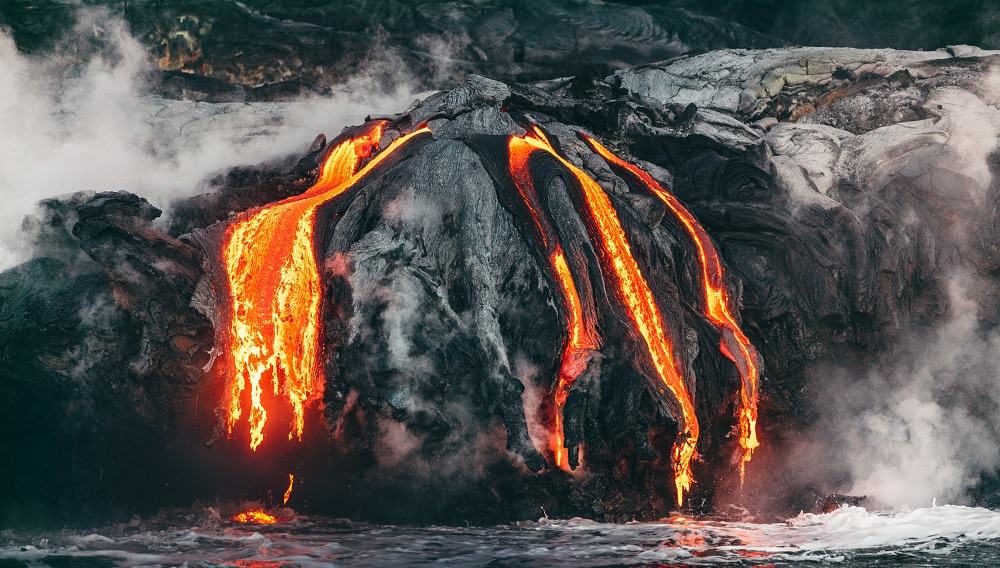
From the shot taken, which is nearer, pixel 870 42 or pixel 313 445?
pixel 313 445

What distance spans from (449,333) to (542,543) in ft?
8.04

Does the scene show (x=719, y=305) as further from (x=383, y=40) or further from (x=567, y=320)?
(x=383, y=40)

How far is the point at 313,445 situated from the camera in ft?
36.1

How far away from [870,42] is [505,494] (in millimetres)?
10369

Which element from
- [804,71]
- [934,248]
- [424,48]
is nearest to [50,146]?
[424,48]

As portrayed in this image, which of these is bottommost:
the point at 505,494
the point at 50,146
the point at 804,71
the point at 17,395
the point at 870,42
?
the point at 505,494

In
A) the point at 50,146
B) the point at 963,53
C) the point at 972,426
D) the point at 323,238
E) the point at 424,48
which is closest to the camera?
the point at 323,238

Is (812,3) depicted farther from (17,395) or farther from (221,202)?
(17,395)

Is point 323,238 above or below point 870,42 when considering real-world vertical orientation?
below

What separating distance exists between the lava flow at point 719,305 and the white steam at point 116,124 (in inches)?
161

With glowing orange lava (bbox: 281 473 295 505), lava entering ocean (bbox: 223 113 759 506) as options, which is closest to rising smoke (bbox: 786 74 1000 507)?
lava entering ocean (bbox: 223 113 759 506)

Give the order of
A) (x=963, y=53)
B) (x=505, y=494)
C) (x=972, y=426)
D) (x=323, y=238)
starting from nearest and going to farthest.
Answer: (x=505, y=494)
(x=323, y=238)
(x=972, y=426)
(x=963, y=53)

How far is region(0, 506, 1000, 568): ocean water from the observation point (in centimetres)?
883

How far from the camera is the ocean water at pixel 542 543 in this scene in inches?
348
